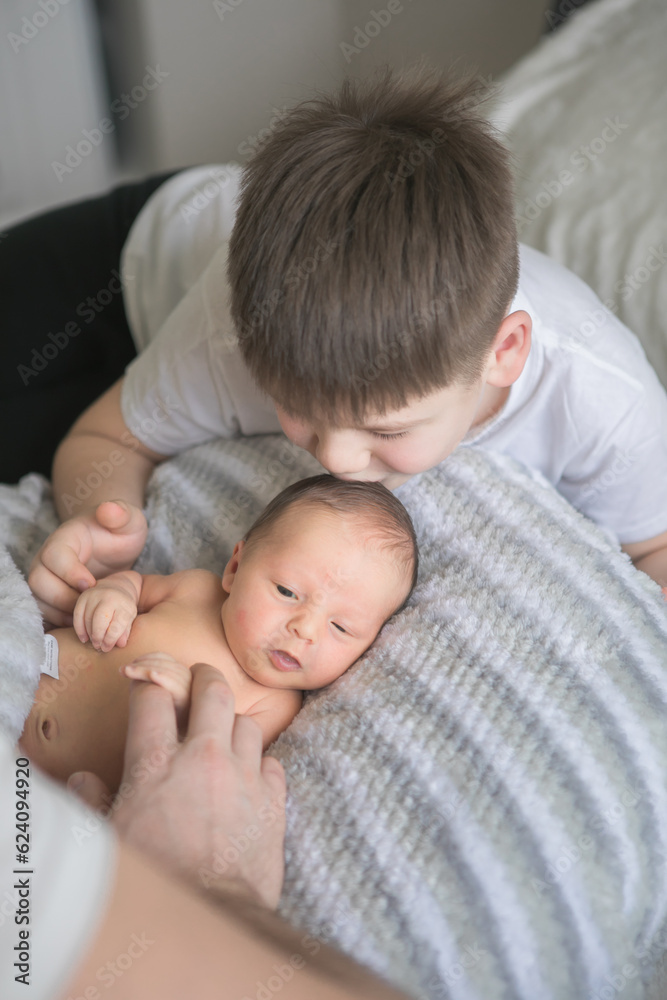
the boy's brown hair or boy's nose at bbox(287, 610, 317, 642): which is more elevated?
the boy's brown hair

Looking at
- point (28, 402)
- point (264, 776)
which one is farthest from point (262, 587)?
point (28, 402)

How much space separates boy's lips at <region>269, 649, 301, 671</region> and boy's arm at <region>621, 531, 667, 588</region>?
505 mm

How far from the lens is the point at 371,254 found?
2.33ft

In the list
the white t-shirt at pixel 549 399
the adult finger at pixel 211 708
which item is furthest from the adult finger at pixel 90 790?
the white t-shirt at pixel 549 399

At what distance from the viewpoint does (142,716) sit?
2.14 ft

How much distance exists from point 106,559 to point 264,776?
15.4 inches

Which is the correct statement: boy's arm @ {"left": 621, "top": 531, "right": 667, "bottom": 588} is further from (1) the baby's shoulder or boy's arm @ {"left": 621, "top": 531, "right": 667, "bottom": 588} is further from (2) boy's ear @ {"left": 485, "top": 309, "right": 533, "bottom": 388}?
(1) the baby's shoulder

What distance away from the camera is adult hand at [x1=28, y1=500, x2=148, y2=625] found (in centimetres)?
89

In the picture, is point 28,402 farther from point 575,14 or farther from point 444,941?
point 575,14

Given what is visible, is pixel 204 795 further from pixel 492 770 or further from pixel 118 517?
pixel 118 517

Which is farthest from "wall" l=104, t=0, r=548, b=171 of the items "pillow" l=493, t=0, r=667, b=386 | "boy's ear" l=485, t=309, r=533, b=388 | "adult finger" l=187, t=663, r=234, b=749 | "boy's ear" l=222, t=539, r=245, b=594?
"adult finger" l=187, t=663, r=234, b=749

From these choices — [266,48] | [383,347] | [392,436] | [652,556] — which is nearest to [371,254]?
[383,347]

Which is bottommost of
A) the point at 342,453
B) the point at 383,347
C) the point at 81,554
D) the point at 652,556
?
the point at 652,556

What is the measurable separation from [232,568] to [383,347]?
0.34 metres
